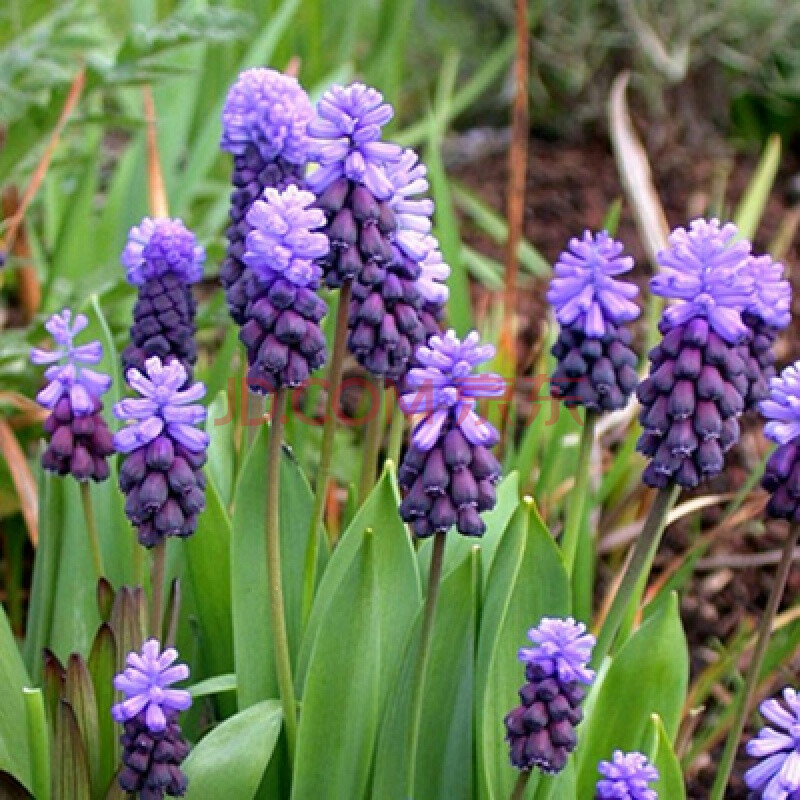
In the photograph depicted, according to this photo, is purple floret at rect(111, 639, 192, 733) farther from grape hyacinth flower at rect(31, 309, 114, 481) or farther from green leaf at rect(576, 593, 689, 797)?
green leaf at rect(576, 593, 689, 797)

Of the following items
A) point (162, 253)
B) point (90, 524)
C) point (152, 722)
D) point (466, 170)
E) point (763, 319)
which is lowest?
point (152, 722)

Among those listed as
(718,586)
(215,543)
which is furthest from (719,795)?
(718,586)

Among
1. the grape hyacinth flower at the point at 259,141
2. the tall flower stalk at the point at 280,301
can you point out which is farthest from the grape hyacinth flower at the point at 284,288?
the grape hyacinth flower at the point at 259,141

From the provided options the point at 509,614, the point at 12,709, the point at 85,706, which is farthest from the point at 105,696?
the point at 509,614

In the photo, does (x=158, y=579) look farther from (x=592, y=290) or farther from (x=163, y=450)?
(x=592, y=290)

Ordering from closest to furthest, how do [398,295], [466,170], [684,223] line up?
[398,295]
[684,223]
[466,170]

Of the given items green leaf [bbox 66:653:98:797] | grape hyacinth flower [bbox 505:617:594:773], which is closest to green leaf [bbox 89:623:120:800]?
green leaf [bbox 66:653:98:797]

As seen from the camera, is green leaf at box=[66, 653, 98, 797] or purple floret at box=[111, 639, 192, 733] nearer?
purple floret at box=[111, 639, 192, 733]
